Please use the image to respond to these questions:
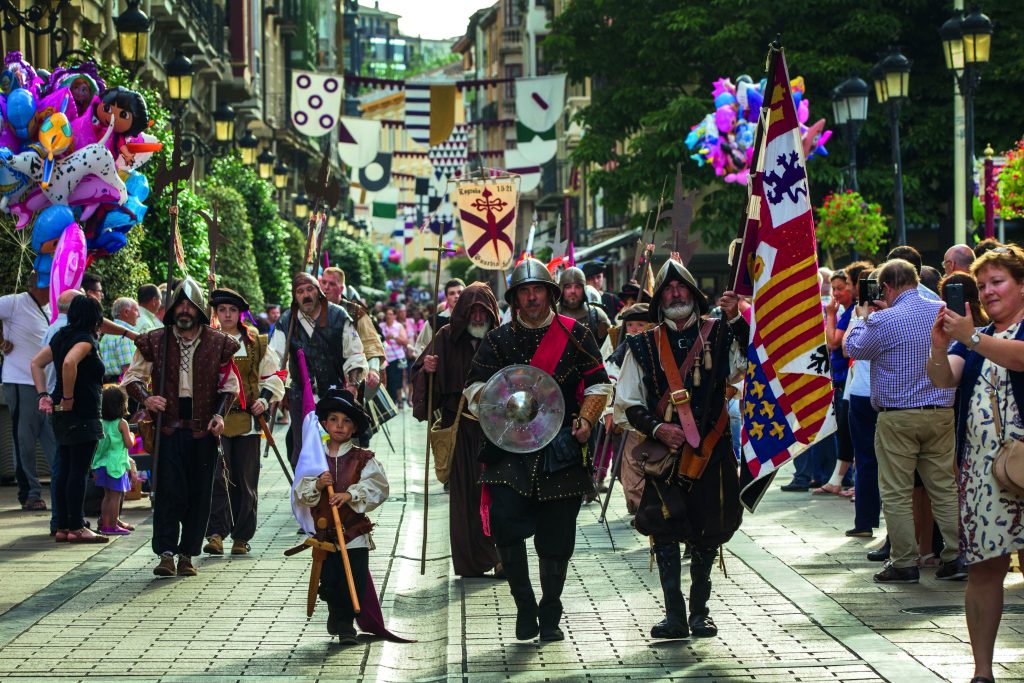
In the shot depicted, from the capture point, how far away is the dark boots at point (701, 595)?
8039 mm

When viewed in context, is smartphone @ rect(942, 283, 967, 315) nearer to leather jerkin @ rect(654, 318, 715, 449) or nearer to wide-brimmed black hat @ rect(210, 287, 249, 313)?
leather jerkin @ rect(654, 318, 715, 449)

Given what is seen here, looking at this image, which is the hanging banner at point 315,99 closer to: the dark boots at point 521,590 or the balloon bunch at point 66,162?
the balloon bunch at point 66,162

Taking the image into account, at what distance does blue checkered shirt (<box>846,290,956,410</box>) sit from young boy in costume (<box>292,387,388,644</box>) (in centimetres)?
304

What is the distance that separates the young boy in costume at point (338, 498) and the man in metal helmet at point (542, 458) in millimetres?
596

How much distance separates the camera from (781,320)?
8.01 meters

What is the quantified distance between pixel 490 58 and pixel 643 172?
83197 millimetres

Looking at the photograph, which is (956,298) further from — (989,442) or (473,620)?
(473,620)

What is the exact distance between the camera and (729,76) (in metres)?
36.0

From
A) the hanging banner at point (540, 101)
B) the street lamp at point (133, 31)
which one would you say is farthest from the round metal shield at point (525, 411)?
the hanging banner at point (540, 101)

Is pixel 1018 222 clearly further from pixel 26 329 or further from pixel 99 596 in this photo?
pixel 99 596

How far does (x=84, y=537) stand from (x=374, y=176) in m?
24.1

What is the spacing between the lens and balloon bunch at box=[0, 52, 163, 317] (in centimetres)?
1390

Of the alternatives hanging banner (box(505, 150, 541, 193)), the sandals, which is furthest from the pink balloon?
hanging banner (box(505, 150, 541, 193))

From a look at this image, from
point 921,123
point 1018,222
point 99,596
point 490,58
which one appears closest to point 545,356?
point 99,596
